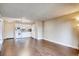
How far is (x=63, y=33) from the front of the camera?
5.85m

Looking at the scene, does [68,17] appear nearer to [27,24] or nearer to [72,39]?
[72,39]

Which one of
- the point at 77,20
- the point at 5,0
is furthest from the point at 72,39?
the point at 5,0

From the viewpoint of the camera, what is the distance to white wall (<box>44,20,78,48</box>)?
5086mm

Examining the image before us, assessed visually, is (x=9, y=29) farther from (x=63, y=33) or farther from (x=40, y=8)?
(x=40, y=8)

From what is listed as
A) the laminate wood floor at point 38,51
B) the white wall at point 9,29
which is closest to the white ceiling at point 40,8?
the laminate wood floor at point 38,51

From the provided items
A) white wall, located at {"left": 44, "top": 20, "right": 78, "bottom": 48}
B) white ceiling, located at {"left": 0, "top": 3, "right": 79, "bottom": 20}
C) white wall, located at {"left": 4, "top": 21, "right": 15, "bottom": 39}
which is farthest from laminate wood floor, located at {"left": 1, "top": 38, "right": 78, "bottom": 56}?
white wall, located at {"left": 4, "top": 21, "right": 15, "bottom": 39}

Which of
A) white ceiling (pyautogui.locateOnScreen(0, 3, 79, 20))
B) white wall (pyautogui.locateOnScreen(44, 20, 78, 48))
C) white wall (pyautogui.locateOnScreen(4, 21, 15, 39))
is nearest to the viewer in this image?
white ceiling (pyautogui.locateOnScreen(0, 3, 79, 20))

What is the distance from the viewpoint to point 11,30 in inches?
387

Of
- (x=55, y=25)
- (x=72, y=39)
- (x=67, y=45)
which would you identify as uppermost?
(x=55, y=25)

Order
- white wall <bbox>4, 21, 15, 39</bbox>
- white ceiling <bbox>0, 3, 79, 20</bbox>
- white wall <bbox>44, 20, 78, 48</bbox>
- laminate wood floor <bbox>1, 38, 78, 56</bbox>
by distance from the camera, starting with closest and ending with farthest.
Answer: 1. white ceiling <bbox>0, 3, 79, 20</bbox>
2. laminate wood floor <bbox>1, 38, 78, 56</bbox>
3. white wall <bbox>44, 20, 78, 48</bbox>
4. white wall <bbox>4, 21, 15, 39</bbox>

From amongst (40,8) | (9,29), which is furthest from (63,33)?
(9,29)

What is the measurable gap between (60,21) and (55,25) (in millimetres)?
740

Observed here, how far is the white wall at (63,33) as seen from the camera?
16.7 feet

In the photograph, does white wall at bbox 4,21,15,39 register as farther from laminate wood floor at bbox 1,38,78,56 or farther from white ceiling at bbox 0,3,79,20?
white ceiling at bbox 0,3,79,20
